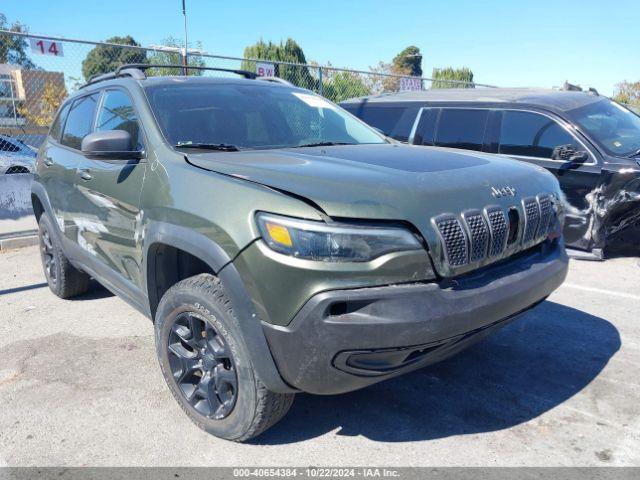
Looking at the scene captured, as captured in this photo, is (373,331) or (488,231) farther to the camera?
(488,231)

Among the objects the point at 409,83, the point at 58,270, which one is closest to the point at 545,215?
the point at 58,270

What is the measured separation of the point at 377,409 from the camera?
9.59 ft

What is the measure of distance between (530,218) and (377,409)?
129 cm

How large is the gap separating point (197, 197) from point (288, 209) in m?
0.57

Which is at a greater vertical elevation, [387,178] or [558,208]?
[387,178]

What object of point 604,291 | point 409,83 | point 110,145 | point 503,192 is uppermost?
point 409,83

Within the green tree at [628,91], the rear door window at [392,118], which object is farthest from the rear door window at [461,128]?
the green tree at [628,91]

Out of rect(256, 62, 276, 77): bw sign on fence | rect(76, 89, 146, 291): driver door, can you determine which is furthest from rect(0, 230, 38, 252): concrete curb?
rect(256, 62, 276, 77): bw sign on fence

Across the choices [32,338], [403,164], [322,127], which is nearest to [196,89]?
[322,127]

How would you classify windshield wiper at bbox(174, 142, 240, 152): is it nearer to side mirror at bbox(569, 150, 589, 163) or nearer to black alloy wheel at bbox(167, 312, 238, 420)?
black alloy wheel at bbox(167, 312, 238, 420)

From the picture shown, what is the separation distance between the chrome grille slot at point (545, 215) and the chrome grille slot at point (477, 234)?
1.94 feet

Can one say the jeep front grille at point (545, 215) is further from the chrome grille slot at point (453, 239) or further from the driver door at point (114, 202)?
the driver door at point (114, 202)

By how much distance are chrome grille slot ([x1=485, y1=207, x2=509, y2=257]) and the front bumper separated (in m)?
0.21

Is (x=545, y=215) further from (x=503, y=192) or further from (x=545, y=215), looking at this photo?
(x=503, y=192)
